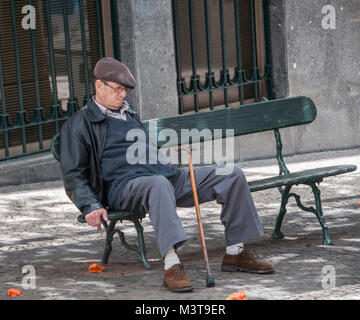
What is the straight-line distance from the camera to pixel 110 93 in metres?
6.07

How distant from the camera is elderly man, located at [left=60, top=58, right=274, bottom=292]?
589 centimetres

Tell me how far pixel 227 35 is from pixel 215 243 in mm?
4573

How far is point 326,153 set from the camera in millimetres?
11008

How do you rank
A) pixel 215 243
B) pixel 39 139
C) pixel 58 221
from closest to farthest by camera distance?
pixel 215 243 < pixel 58 221 < pixel 39 139

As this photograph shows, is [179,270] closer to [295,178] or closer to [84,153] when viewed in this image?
[84,153]

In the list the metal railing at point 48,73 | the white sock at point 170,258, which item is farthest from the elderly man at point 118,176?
the metal railing at point 48,73

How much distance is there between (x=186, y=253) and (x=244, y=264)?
2.46ft

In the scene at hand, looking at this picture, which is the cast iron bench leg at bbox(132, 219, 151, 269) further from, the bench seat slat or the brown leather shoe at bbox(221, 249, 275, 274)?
the bench seat slat

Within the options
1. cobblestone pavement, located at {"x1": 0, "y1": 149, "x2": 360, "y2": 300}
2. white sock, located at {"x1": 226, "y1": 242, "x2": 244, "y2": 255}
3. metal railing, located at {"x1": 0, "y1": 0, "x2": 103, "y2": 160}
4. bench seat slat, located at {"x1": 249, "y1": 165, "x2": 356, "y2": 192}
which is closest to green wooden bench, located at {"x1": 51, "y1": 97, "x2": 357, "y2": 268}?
bench seat slat, located at {"x1": 249, "y1": 165, "x2": 356, "y2": 192}

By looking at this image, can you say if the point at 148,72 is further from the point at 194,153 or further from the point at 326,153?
the point at 326,153

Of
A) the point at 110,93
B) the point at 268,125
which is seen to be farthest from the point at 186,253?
the point at 110,93

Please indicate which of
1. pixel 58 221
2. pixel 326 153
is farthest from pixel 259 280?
pixel 326 153

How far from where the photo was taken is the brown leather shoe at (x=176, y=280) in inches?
217

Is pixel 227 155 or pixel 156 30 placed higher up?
pixel 156 30
